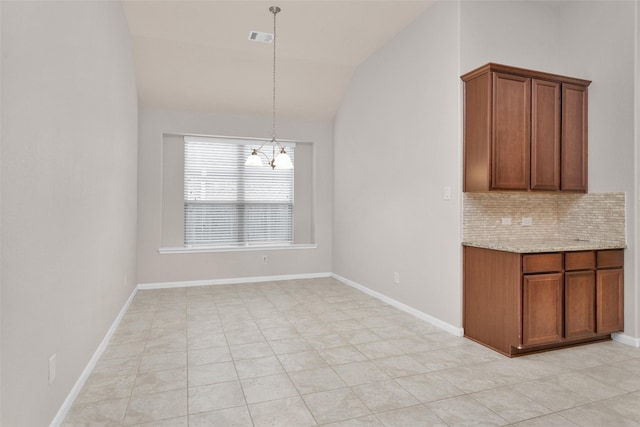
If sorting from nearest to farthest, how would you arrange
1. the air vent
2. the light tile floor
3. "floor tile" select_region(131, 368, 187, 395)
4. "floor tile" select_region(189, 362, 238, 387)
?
the light tile floor
"floor tile" select_region(131, 368, 187, 395)
"floor tile" select_region(189, 362, 238, 387)
the air vent

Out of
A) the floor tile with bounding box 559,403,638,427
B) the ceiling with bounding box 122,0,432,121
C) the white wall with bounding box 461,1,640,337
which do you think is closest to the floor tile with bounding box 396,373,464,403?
the floor tile with bounding box 559,403,638,427

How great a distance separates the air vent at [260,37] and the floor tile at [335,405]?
3.95 metres

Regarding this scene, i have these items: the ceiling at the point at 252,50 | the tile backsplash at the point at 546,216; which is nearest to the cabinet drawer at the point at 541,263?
the tile backsplash at the point at 546,216

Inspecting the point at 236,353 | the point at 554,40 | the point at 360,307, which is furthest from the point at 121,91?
the point at 554,40

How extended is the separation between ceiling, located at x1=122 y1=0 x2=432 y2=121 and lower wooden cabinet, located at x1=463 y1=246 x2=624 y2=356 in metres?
2.75

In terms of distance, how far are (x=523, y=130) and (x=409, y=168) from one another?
1252mm

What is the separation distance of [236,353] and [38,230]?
6.03ft

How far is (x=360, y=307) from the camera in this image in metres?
4.61

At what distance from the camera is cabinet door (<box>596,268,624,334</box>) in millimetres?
3314

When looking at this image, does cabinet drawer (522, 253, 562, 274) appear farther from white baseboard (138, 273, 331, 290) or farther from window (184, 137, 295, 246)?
window (184, 137, 295, 246)

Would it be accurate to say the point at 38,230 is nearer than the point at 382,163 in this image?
Yes

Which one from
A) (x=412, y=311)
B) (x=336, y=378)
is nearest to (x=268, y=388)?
(x=336, y=378)

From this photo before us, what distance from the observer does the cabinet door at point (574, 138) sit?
11.7 feet

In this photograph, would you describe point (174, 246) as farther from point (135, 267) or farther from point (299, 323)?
point (299, 323)
